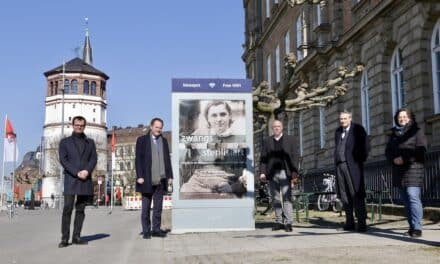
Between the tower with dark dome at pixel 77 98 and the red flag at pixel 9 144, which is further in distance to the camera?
the tower with dark dome at pixel 77 98

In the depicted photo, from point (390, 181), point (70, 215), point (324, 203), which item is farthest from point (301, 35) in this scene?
point (70, 215)

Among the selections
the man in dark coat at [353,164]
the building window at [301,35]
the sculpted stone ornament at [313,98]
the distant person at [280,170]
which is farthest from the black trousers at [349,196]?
the building window at [301,35]

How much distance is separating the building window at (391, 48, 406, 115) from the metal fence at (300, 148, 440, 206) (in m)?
3.03

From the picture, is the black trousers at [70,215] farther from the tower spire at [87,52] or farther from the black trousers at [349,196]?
the tower spire at [87,52]

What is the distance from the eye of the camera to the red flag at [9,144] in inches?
1238

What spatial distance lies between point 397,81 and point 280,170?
42.6 ft

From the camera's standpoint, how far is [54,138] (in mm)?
112688

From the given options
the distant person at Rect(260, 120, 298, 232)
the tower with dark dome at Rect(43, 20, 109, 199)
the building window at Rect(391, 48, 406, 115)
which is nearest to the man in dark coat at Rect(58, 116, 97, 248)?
the distant person at Rect(260, 120, 298, 232)

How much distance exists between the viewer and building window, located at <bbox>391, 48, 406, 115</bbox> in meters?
21.7

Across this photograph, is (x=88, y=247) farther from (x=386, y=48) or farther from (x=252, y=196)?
(x=386, y=48)

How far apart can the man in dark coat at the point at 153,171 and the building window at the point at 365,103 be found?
1564 cm

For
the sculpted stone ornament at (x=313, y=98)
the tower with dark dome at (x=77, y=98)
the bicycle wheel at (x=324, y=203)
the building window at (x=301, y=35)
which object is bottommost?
the bicycle wheel at (x=324, y=203)

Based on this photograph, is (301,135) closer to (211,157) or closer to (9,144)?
(9,144)

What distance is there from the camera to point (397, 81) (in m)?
22.1
